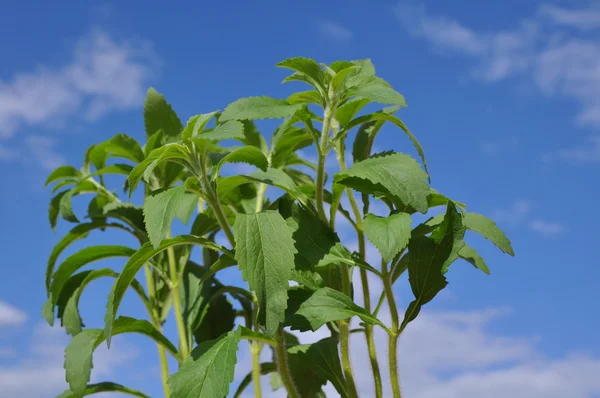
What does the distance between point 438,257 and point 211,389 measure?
0.56m

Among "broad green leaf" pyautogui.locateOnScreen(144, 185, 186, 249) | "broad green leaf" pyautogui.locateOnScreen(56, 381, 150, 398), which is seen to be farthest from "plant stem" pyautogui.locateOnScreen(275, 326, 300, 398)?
"broad green leaf" pyautogui.locateOnScreen(56, 381, 150, 398)

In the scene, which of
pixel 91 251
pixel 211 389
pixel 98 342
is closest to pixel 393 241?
pixel 211 389

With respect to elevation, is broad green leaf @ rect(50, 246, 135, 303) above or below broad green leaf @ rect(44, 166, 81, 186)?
below

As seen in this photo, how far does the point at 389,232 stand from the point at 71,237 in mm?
1330

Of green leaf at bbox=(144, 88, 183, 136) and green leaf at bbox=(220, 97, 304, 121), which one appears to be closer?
green leaf at bbox=(220, 97, 304, 121)

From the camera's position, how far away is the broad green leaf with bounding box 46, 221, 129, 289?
7.72ft

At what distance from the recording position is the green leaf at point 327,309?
4.84 feet

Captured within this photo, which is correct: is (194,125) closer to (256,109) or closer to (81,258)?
(256,109)

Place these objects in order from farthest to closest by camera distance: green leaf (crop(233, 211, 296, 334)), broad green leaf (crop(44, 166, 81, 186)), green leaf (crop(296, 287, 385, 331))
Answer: broad green leaf (crop(44, 166, 81, 186)) → green leaf (crop(296, 287, 385, 331)) → green leaf (crop(233, 211, 296, 334))

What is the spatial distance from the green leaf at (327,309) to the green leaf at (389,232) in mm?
171

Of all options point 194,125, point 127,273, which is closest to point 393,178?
point 194,125

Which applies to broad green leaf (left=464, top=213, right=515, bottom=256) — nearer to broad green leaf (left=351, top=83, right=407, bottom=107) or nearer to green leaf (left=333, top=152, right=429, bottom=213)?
green leaf (left=333, top=152, right=429, bottom=213)

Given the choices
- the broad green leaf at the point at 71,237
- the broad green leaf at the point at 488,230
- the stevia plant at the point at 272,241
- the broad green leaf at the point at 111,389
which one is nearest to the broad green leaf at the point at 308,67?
the stevia plant at the point at 272,241

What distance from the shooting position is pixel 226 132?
1435 mm
